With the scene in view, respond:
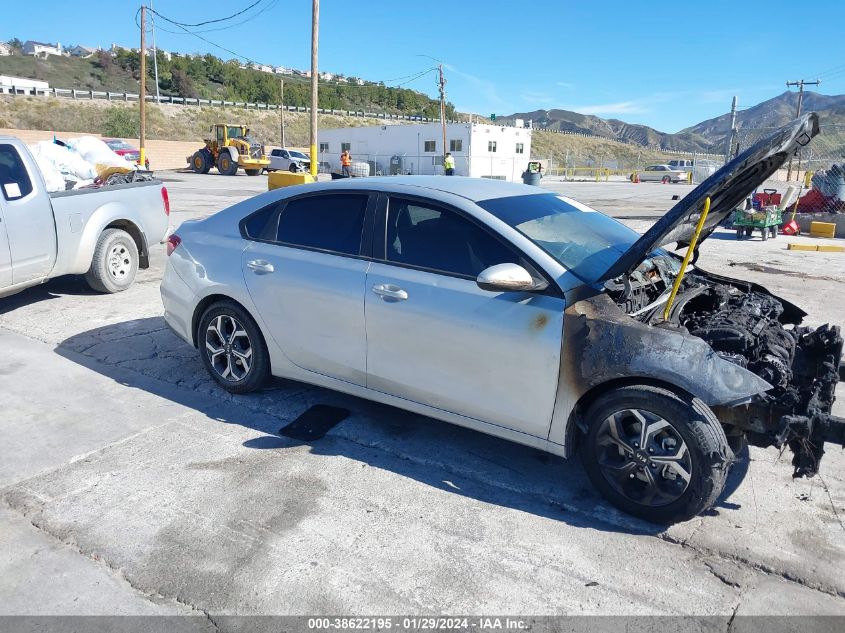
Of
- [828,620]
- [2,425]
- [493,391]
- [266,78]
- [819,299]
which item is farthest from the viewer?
[266,78]

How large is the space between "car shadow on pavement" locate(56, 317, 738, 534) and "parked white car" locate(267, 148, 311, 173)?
1384 inches

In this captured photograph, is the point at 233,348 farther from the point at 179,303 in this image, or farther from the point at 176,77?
the point at 176,77

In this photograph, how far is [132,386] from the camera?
16.2ft

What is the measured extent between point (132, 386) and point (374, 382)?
2211mm

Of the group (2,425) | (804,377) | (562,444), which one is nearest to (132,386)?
(2,425)

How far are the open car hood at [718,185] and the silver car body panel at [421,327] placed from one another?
332 millimetres

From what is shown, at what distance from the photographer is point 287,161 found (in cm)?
3956

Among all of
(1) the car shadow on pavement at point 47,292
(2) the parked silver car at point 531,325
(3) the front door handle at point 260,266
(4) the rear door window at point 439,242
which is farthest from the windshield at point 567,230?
(1) the car shadow on pavement at point 47,292

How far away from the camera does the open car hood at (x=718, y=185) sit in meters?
3.21

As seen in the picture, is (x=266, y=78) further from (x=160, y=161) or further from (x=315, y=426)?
(x=315, y=426)

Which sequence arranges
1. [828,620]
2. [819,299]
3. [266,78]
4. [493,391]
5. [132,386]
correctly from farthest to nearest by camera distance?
[266,78] < [819,299] < [132,386] < [493,391] < [828,620]

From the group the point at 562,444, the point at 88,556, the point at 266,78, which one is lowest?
the point at 88,556

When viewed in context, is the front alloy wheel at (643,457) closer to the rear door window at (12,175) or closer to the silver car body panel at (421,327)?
the silver car body panel at (421,327)

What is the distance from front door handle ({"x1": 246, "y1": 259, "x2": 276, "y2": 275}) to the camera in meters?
4.31
